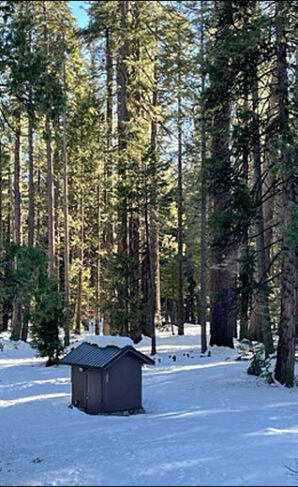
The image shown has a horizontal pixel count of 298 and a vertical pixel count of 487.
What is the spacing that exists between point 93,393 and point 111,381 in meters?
0.55

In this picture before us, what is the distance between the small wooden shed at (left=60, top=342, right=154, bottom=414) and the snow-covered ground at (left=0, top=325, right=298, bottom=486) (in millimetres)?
419

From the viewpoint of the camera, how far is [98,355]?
12078 mm

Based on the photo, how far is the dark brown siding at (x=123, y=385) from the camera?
11680mm

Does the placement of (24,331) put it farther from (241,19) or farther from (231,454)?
(231,454)

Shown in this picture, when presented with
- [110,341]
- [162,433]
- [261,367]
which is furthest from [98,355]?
[261,367]

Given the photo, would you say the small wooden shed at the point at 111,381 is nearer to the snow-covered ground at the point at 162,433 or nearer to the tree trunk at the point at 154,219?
the snow-covered ground at the point at 162,433

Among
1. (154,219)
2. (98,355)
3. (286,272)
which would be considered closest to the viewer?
(98,355)

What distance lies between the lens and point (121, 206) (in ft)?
70.7

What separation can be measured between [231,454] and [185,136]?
19093mm

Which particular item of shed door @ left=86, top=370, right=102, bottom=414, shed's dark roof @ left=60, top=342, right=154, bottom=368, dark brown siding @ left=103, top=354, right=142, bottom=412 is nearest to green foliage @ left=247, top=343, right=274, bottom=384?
shed's dark roof @ left=60, top=342, right=154, bottom=368

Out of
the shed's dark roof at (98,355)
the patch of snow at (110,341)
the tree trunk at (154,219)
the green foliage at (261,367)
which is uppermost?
the tree trunk at (154,219)

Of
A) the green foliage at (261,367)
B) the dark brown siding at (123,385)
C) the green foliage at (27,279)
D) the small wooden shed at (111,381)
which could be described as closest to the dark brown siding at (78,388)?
the small wooden shed at (111,381)

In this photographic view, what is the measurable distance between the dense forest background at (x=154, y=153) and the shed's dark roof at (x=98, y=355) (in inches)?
67.5

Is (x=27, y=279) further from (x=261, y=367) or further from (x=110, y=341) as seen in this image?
(x=261, y=367)
